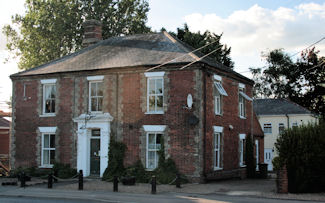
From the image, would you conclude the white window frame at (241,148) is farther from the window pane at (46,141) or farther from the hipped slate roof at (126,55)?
the window pane at (46,141)

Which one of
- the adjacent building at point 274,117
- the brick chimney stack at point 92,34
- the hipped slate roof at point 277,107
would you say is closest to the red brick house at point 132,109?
the brick chimney stack at point 92,34

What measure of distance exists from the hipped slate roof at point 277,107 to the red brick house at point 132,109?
1693 centimetres

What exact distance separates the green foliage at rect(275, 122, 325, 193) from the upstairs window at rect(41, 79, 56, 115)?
45.0 feet

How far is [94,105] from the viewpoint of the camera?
24.2 metres

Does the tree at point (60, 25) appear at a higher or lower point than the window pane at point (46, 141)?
higher

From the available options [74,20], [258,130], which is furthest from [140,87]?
[74,20]

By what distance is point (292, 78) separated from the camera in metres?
52.8

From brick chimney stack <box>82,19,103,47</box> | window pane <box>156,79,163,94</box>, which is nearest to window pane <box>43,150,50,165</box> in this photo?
window pane <box>156,79,163,94</box>

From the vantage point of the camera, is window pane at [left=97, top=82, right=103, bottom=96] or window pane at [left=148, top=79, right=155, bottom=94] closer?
window pane at [left=148, top=79, right=155, bottom=94]

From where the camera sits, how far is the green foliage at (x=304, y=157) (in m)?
16.9

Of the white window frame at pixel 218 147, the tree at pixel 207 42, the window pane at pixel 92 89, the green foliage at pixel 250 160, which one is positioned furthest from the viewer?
the tree at pixel 207 42

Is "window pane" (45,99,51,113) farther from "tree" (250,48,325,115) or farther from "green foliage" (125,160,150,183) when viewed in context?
"tree" (250,48,325,115)

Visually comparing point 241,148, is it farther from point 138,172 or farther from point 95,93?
point 95,93

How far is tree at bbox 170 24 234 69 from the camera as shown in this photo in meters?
42.0
